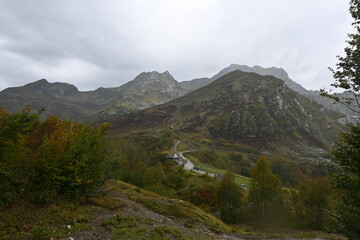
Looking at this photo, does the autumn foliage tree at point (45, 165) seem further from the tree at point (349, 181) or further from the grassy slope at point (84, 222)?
the tree at point (349, 181)

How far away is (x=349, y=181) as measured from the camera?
16266 millimetres

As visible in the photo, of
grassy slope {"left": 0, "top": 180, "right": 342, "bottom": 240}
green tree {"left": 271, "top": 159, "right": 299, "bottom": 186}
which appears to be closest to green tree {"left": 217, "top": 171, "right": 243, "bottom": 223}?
grassy slope {"left": 0, "top": 180, "right": 342, "bottom": 240}

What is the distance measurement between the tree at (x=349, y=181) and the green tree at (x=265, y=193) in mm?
38935

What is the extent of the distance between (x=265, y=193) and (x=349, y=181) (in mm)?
41013

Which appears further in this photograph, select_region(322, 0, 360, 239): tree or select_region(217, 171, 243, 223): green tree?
select_region(217, 171, 243, 223): green tree

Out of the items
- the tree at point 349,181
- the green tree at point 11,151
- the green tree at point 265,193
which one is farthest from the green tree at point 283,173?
the green tree at point 11,151

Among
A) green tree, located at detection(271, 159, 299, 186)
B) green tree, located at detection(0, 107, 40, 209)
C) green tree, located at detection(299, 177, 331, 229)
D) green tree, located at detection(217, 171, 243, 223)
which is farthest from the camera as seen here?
green tree, located at detection(271, 159, 299, 186)

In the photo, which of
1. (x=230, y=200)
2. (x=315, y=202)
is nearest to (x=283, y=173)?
(x=315, y=202)

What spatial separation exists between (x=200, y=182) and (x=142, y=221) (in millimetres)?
56745

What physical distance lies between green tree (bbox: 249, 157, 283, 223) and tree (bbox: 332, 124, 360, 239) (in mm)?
38935

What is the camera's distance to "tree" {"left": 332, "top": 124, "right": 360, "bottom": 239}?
15.4m

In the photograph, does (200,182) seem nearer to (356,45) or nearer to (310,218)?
(310,218)

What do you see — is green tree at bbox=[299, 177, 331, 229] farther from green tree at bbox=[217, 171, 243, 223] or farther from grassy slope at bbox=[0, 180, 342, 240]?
grassy slope at bbox=[0, 180, 342, 240]

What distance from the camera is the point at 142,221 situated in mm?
23312
